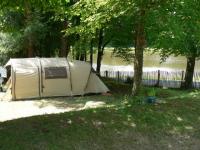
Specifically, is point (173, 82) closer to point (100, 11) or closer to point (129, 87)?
point (129, 87)

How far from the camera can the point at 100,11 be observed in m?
10.4

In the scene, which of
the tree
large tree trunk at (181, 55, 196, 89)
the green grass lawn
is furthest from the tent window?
the green grass lawn

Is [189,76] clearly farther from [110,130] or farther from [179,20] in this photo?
[110,130]

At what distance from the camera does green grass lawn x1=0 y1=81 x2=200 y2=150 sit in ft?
20.7

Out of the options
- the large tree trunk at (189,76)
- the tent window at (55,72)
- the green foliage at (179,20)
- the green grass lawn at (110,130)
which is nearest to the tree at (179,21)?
the green foliage at (179,20)

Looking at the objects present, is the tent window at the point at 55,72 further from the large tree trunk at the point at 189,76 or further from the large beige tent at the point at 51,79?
the large tree trunk at the point at 189,76

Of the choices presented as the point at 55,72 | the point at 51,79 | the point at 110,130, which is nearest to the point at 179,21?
the point at 110,130

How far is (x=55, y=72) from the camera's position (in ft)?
57.6

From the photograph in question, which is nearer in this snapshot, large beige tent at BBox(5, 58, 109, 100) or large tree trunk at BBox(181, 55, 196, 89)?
large beige tent at BBox(5, 58, 109, 100)

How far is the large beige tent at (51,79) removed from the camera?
17.3 meters

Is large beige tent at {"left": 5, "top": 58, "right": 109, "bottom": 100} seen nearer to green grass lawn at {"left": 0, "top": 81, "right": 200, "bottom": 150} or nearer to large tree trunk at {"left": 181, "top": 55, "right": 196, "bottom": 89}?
large tree trunk at {"left": 181, "top": 55, "right": 196, "bottom": 89}

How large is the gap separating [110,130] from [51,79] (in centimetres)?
1090

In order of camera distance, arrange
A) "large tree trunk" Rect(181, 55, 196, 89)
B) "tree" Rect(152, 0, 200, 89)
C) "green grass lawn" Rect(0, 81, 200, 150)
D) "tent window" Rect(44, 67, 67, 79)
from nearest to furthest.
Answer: "green grass lawn" Rect(0, 81, 200, 150)
"tree" Rect(152, 0, 200, 89)
"tent window" Rect(44, 67, 67, 79)
"large tree trunk" Rect(181, 55, 196, 89)

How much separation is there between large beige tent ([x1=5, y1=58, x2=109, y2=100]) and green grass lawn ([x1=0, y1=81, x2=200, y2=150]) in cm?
964
